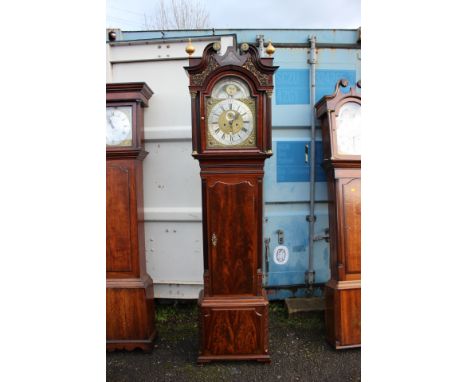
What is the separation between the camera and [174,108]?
2568 millimetres

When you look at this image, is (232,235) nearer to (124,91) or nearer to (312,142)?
(312,142)

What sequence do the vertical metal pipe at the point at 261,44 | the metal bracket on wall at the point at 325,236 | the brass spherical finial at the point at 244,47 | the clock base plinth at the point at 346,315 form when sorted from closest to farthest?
the brass spherical finial at the point at 244,47
the clock base plinth at the point at 346,315
the vertical metal pipe at the point at 261,44
the metal bracket on wall at the point at 325,236

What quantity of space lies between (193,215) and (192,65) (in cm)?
125

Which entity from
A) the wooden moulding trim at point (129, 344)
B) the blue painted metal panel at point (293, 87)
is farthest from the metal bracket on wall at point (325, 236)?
the wooden moulding trim at point (129, 344)

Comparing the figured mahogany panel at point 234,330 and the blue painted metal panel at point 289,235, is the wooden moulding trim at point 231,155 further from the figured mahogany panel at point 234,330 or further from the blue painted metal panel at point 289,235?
the figured mahogany panel at point 234,330

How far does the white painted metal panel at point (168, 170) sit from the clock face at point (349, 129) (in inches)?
45.3

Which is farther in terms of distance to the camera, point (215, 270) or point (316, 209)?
point (316, 209)

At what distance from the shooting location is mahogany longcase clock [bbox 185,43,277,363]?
1.92 m

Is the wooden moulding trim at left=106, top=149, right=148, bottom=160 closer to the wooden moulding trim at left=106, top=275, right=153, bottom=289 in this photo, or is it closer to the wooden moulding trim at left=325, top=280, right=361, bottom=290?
the wooden moulding trim at left=106, top=275, right=153, bottom=289

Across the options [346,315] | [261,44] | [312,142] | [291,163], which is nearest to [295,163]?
[291,163]

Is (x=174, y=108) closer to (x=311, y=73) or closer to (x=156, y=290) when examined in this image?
(x=311, y=73)

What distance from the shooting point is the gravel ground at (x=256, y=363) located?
6.38 ft

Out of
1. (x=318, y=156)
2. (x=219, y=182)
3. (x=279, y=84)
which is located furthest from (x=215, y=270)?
(x=279, y=84)

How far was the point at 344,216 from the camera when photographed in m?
2.20
